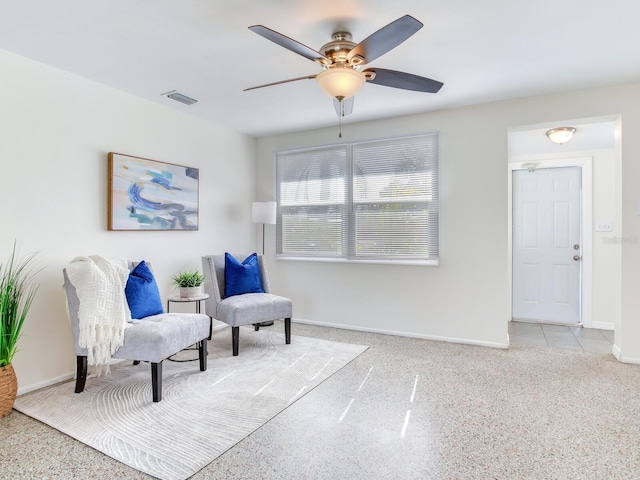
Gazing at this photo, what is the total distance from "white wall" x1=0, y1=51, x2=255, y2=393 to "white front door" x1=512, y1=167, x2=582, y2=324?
431 centimetres

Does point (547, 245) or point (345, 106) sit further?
point (547, 245)

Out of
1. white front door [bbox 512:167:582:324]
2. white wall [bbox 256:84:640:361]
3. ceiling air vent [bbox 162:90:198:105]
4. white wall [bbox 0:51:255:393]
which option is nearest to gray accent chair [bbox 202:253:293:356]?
white wall [bbox 0:51:255:393]

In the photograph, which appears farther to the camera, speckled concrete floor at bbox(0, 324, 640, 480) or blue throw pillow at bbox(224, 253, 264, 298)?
blue throw pillow at bbox(224, 253, 264, 298)

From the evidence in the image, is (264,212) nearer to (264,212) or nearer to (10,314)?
(264,212)

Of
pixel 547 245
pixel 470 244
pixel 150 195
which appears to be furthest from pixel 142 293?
pixel 547 245

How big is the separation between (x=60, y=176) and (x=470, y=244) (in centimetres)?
363

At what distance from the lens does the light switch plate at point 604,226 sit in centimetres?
462

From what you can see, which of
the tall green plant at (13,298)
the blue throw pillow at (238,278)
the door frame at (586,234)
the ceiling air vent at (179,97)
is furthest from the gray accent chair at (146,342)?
the door frame at (586,234)

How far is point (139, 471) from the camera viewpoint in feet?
5.78

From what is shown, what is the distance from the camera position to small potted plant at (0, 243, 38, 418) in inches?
90.0

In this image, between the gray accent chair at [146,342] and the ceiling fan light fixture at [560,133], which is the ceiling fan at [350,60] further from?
the ceiling fan light fixture at [560,133]

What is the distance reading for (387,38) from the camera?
1.83 m

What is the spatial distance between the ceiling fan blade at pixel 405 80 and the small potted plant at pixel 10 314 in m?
2.62

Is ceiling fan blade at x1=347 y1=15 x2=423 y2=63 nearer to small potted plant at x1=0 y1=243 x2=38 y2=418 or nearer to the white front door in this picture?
small potted plant at x1=0 y1=243 x2=38 y2=418
